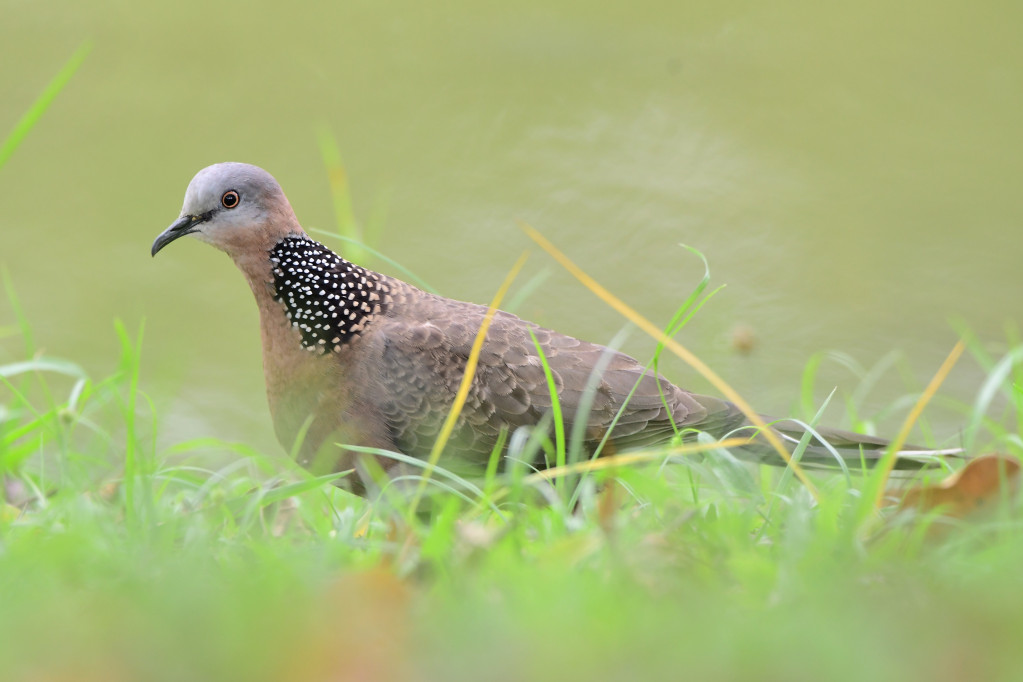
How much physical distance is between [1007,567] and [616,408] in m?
2.04

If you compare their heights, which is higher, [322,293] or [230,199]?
[230,199]

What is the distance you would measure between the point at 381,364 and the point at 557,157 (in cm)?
356

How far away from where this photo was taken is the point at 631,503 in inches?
125

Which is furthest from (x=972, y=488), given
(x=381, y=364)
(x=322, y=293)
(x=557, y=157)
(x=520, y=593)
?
(x=557, y=157)

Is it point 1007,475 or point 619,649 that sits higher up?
point 619,649

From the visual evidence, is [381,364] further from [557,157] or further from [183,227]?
[557,157]

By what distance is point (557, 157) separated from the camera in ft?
22.5

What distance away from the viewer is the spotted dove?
3598 millimetres

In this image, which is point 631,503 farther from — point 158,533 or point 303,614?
point 303,614

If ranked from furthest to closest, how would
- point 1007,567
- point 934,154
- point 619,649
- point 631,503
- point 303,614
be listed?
point 934,154 → point 631,503 → point 1007,567 → point 303,614 → point 619,649

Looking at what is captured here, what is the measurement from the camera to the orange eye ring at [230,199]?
3.75 m

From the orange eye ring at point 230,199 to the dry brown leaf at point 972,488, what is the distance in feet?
8.18

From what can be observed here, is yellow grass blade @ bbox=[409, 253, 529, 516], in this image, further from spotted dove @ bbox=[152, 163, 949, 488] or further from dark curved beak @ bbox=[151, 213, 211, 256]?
dark curved beak @ bbox=[151, 213, 211, 256]

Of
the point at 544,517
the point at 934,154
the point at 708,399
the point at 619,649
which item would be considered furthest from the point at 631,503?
the point at 934,154
